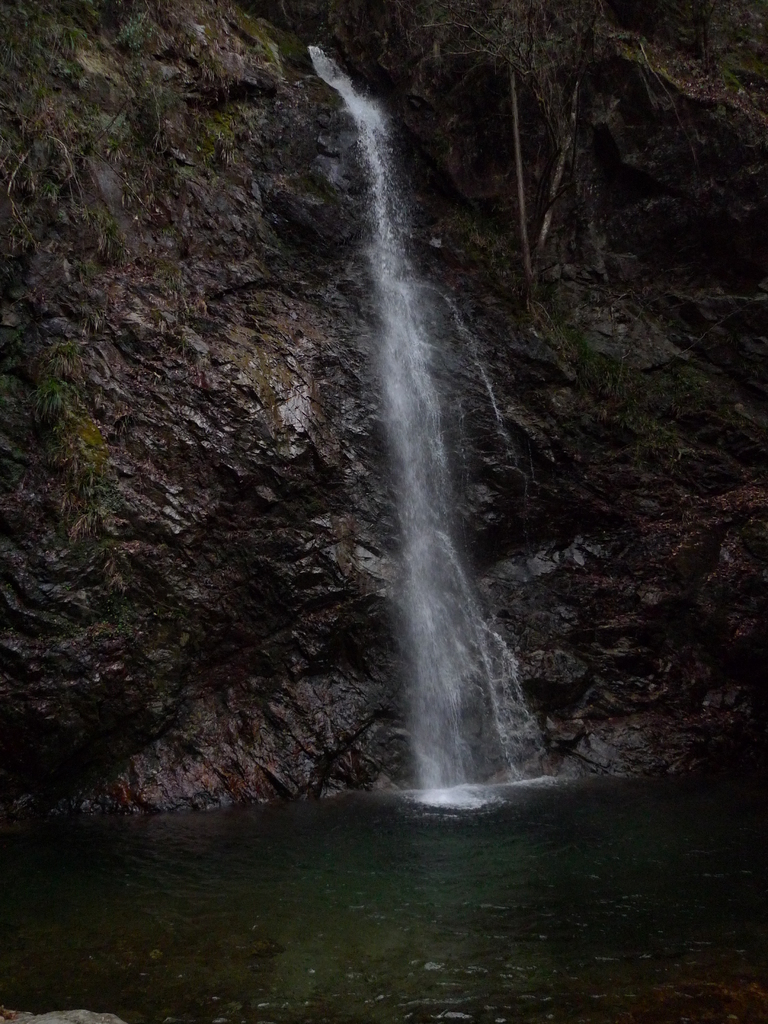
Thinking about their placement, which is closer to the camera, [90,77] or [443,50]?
[90,77]

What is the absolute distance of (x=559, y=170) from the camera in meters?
13.5

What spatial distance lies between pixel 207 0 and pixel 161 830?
13642 mm

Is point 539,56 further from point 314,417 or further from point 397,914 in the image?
point 397,914

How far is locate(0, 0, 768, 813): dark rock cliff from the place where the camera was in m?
8.83

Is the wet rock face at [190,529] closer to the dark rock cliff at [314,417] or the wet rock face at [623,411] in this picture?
the dark rock cliff at [314,417]

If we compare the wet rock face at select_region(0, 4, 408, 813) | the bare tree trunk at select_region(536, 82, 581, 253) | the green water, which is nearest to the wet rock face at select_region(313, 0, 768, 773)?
the bare tree trunk at select_region(536, 82, 581, 253)

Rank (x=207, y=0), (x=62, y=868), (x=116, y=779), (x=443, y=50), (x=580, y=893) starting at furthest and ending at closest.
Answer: (x=443, y=50) → (x=207, y=0) → (x=116, y=779) → (x=62, y=868) → (x=580, y=893)

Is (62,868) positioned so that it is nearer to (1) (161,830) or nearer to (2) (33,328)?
(1) (161,830)

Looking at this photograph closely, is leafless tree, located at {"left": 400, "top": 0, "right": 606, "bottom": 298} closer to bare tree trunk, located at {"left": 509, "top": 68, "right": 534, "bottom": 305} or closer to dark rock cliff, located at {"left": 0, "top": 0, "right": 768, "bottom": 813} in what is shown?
bare tree trunk, located at {"left": 509, "top": 68, "right": 534, "bottom": 305}

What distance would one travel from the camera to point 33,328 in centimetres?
930

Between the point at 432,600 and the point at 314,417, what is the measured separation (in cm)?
311

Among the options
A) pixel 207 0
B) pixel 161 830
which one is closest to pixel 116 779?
pixel 161 830

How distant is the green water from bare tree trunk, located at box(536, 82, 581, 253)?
9682mm

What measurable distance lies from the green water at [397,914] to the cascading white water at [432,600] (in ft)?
5.54
